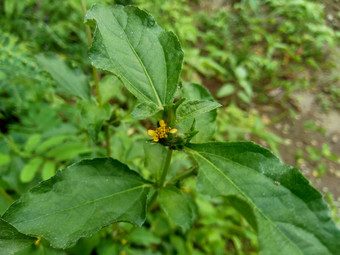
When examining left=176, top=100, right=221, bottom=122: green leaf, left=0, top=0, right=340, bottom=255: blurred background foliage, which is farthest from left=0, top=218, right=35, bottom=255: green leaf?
left=176, top=100, right=221, bottom=122: green leaf

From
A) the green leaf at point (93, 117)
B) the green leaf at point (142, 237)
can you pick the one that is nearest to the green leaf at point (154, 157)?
the green leaf at point (93, 117)

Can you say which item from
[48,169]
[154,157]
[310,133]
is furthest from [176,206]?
[310,133]

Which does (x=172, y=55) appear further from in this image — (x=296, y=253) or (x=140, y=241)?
(x=140, y=241)

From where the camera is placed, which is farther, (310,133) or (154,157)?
(310,133)

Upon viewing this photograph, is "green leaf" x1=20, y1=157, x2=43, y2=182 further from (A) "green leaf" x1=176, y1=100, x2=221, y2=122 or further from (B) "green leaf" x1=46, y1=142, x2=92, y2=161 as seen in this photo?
(A) "green leaf" x1=176, y1=100, x2=221, y2=122

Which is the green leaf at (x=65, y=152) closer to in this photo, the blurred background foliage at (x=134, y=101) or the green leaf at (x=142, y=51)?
the blurred background foliage at (x=134, y=101)

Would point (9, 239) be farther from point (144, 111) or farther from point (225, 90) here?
point (225, 90)
